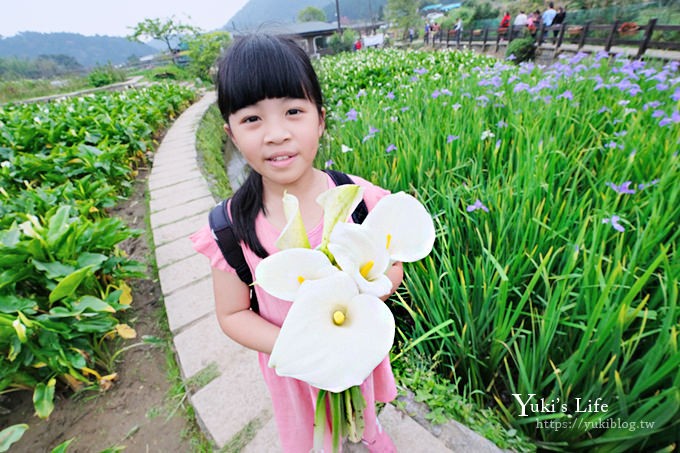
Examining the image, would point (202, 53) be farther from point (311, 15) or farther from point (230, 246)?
point (311, 15)

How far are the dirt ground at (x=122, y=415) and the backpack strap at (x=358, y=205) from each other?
1.10 metres

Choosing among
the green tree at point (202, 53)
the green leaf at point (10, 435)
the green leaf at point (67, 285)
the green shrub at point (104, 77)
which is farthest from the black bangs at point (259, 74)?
the green shrub at point (104, 77)

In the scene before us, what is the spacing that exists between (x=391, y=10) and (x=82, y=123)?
157ft

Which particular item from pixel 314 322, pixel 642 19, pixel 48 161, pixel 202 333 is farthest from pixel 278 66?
pixel 642 19

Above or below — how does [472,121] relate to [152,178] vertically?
above

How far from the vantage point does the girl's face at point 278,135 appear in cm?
67

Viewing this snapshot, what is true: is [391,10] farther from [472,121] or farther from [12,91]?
[472,121]

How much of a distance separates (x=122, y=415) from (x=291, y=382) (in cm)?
96

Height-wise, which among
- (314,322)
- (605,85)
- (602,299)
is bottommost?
(602,299)

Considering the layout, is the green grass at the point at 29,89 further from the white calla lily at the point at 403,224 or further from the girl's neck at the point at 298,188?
the white calla lily at the point at 403,224

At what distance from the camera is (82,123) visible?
3604mm

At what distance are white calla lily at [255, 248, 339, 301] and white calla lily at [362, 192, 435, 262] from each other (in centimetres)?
10

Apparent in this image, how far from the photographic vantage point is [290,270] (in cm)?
42

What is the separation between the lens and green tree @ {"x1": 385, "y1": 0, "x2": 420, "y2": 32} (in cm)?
3716
